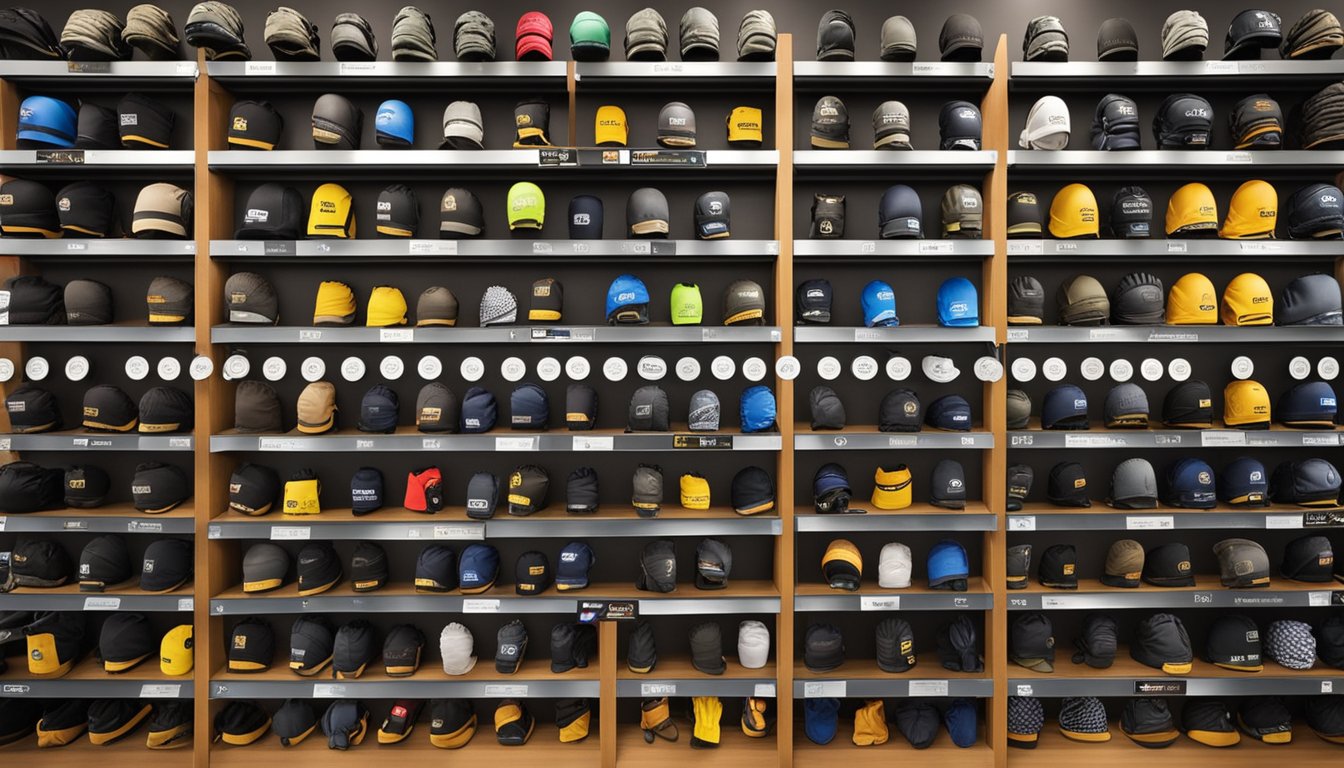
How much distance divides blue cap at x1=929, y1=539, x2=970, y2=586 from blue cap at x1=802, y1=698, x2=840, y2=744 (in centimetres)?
85

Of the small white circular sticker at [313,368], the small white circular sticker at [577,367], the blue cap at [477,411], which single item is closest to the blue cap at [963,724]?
the small white circular sticker at [577,367]

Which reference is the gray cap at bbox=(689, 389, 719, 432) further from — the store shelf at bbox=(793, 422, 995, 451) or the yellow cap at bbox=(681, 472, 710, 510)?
the store shelf at bbox=(793, 422, 995, 451)

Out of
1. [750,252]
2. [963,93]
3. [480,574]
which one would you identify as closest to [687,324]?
[750,252]

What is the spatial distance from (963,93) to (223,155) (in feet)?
12.7

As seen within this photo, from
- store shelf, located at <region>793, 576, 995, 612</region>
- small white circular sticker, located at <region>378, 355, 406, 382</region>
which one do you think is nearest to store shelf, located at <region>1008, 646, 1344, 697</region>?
store shelf, located at <region>793, 576, 995, 612</region>

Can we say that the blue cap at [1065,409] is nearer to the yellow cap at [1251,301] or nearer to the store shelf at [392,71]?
the yellow cap at [1251,301]

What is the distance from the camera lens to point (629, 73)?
3102 millimetres

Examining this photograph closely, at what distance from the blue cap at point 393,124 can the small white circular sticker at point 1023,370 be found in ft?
11.1

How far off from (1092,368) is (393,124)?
3830 mm

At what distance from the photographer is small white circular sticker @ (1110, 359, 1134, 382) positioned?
3.30 m

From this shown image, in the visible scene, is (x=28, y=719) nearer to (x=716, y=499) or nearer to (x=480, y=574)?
(x=480, y=574)

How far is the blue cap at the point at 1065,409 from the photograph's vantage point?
3156 mm

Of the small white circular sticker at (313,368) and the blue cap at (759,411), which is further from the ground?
the small white circular sticker at (313,368)

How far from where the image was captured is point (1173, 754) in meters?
3.22
